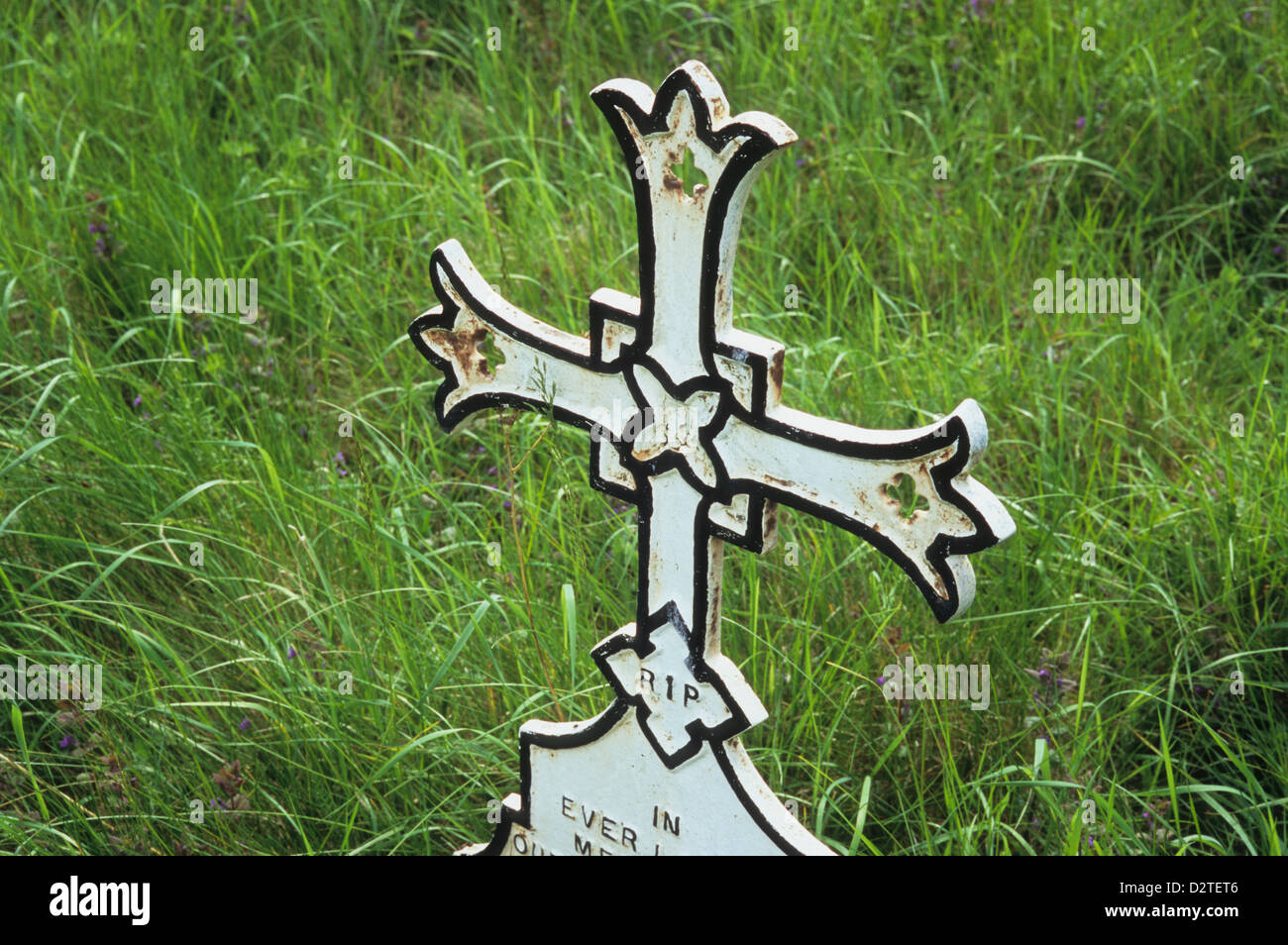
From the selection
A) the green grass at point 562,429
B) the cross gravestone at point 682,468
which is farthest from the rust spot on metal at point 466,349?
the green grass at point 562,429

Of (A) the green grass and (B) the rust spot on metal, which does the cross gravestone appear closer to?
(B) the rust spot on metal

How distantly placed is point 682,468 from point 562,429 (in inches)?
45.8

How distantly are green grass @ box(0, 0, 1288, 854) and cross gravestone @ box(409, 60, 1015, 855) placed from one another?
0.21 meters

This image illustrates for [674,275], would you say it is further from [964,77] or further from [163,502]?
[964,77]

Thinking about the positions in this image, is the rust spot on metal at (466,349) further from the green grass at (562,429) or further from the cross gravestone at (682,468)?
the green grass at (562,429)

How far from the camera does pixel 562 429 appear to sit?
3.05 metres

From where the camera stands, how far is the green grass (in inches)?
94.2

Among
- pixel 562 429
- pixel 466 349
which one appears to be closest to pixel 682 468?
pixel 466 349

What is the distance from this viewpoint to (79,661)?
253 cm

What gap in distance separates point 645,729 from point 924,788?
1.98ft

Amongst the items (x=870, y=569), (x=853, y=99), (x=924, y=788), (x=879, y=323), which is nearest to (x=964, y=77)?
(x=853, y=99)

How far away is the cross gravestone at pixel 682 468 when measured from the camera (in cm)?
174

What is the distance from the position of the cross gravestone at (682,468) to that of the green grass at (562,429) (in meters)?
0.21

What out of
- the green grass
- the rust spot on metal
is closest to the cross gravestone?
the rust spot on metal
